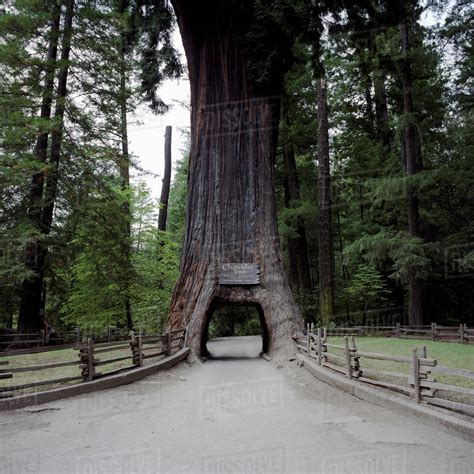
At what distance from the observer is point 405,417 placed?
595 centimetres

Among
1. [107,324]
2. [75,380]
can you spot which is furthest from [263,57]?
[107,324]

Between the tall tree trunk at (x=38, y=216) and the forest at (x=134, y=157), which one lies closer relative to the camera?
the forest at (x=134, y=157)

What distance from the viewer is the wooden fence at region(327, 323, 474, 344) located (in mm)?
16312

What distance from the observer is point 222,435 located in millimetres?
5285

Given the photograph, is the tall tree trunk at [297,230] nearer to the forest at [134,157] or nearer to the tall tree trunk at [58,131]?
the forest at [134,157]

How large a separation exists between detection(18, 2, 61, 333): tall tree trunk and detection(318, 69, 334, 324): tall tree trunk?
429 inches

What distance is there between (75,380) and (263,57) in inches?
398

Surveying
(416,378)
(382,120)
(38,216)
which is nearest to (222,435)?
(416,378)

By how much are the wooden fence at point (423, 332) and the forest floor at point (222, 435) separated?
34.9 ft

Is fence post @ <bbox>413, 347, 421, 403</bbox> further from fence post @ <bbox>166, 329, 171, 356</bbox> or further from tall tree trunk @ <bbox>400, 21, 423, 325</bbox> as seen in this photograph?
tall tree trunk @ <bbox>400, 21, 423, 325</bbox>

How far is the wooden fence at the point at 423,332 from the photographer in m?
16.3

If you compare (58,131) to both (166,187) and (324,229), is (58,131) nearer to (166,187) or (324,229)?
(324,229)

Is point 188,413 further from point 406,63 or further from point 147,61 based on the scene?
point 406,63

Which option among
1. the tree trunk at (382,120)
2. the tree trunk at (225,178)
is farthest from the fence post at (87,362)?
the tree trunk at (382,120)
